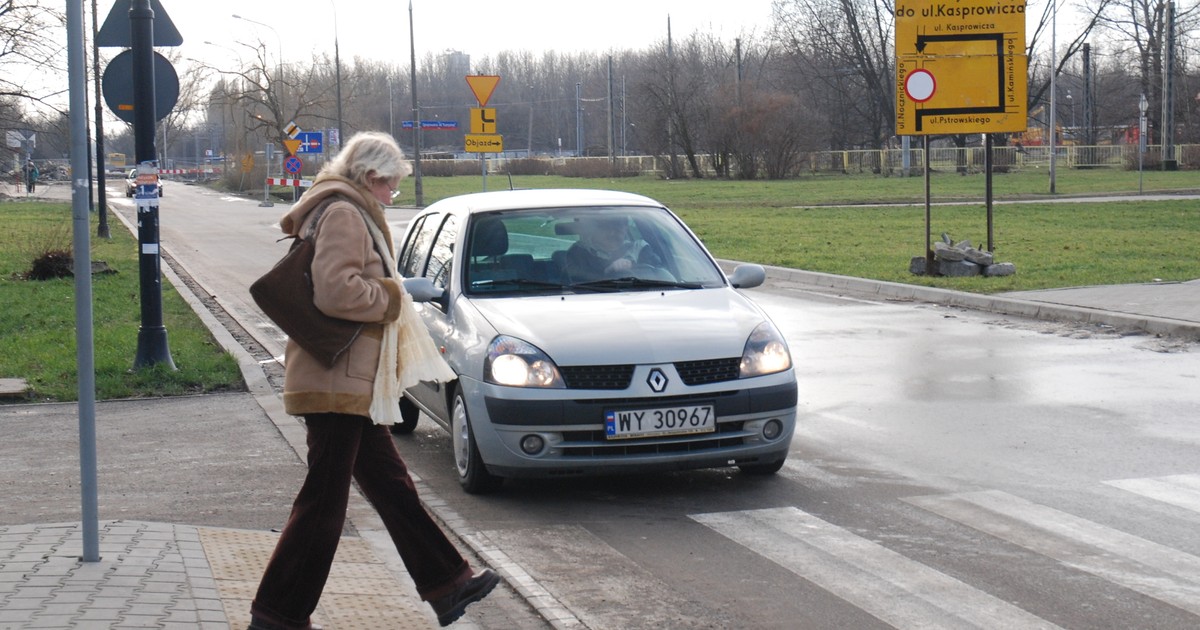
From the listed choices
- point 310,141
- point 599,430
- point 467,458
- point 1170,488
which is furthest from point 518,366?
point 310,141

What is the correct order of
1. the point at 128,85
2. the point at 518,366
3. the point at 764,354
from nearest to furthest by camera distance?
the point at 518,366 → the point at 764,354 → the point at 128,85

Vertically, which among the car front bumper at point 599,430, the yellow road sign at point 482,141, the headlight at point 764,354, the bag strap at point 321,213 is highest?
the yellow road sign at point 482,141

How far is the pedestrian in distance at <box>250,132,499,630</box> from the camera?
14.3 feet

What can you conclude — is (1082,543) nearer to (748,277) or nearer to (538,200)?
(748,277)

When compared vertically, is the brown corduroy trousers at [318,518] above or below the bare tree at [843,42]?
below

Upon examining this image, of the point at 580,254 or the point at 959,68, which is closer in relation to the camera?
the point at 580,254

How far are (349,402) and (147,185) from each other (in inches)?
269

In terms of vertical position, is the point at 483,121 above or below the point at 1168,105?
below

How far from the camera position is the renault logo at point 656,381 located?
6629mm

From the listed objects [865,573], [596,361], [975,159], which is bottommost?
[865,573]

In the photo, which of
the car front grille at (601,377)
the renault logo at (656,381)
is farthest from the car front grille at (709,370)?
the car front grille at (601,377)

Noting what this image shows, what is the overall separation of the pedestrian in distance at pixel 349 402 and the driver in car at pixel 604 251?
3.20 meters

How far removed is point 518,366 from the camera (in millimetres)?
6758

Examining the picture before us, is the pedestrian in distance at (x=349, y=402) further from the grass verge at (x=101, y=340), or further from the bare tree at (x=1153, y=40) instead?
the bare tree at (x=1153, y=40)
